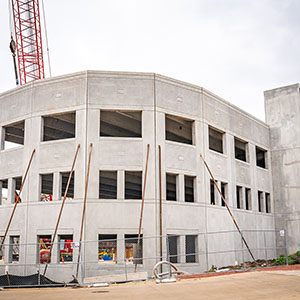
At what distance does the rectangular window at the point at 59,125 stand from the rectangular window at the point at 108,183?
4252 millimetres

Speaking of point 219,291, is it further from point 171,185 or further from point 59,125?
point 171,185

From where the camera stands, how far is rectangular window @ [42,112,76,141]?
1120 inches

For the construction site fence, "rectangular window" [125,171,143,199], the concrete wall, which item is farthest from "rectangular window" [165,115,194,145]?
the concrete wall

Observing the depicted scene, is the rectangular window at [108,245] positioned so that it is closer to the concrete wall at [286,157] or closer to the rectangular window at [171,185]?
the rectangular window at [171,185]

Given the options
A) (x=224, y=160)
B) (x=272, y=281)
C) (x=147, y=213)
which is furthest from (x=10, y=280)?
(x=224, y=160)

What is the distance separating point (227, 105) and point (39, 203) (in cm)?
1573

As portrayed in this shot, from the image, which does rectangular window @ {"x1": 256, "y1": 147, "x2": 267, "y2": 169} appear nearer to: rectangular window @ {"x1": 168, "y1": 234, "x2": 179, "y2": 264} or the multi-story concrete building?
the multi-story concrete building

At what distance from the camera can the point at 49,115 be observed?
27.2 meters

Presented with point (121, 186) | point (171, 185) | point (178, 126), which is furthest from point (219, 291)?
point (171, 185)

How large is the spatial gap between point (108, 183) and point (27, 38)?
2521 centimetres

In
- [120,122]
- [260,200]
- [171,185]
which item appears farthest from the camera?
[171,185]

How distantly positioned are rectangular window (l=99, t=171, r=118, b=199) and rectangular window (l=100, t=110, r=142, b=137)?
10.4 feet

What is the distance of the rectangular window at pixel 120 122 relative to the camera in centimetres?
2824

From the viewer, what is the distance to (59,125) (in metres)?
31.0
